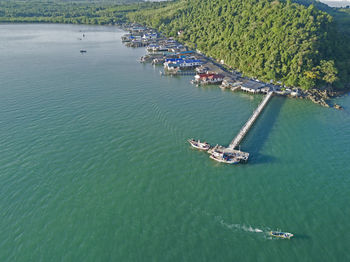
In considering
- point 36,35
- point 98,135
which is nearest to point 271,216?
point 98,135

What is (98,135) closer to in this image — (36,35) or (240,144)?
(240,144)

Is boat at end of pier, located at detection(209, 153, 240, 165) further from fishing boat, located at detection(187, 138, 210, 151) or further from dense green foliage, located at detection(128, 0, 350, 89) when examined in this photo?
dense green foliage, located at detection(128, 0, 350, 89)

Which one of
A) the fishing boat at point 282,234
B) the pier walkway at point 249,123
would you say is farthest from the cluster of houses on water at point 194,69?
the fishing boat at point 282,234

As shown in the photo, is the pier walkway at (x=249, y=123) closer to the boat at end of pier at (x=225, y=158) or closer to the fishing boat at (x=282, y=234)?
the boat at end of pier at (x=225, y=158)

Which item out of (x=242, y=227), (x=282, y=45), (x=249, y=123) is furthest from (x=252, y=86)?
(x=242, y=227)

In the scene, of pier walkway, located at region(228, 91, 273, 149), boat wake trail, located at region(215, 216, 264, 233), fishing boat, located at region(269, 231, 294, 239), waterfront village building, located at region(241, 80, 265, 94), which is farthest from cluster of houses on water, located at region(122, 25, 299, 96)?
fishing boat, located at region(269, 231, 294, 239)
